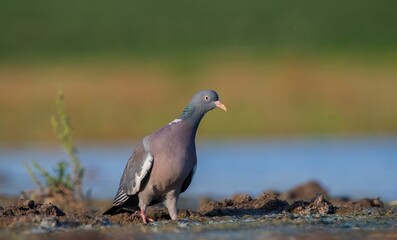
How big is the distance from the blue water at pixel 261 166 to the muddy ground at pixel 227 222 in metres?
3.20

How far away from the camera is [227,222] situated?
410 inches

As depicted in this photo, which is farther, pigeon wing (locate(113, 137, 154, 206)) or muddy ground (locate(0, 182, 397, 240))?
pigeon wing (locate(113, 137, 154, 206))

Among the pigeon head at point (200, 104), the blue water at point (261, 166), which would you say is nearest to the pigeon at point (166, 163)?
the pigeon head at point (200, 104)

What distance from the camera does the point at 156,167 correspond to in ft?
35.3

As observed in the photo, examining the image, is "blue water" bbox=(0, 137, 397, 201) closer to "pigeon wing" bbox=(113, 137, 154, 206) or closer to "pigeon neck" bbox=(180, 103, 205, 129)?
"pigeon neck" bbox=(180, 103, 205, 129)

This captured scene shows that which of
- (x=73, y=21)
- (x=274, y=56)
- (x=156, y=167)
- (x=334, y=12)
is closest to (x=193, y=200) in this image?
(x=156, y=167)

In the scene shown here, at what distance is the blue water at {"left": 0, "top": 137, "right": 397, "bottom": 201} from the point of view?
643 inches

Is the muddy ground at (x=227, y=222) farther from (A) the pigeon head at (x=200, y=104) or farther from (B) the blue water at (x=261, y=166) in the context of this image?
(B) the blue water at (x=261, y=166)

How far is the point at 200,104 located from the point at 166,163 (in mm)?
753

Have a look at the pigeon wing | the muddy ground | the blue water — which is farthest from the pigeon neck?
the blue water

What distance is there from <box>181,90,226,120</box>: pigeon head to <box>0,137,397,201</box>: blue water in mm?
3827

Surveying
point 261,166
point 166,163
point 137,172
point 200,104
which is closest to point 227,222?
point 166,163

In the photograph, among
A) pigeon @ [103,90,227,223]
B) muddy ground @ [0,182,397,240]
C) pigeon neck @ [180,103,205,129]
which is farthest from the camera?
pigeon neck @ [180,103,205,129]

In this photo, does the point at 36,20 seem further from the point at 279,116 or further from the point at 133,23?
the point at 279,116
